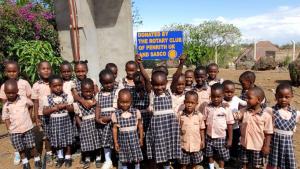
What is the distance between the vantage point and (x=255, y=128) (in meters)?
3.44

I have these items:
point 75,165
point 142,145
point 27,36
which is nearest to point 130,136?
point 142,145

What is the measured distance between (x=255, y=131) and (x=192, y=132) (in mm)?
735

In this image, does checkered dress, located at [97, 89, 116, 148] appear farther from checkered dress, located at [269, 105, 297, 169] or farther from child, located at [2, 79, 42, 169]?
checkered dress, located at [269, 105, 297, 169]

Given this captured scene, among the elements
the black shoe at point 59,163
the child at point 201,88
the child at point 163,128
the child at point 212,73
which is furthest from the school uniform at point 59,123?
the child at point 212,73

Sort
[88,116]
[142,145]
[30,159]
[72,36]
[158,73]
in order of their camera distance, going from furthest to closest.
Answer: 1. [72,36]
2. [30,159]
3. [88,116]
4. [142,145]
5. [158,73]

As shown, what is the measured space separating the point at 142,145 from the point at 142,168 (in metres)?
0.54

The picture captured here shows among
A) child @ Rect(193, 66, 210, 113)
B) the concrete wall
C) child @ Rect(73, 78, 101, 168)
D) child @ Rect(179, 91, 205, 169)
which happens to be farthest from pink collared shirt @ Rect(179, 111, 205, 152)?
the concrete wall

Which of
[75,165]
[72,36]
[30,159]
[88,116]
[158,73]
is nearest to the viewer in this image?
[158,73]

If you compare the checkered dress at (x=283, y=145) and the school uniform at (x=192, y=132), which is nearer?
the checkered dress at (x=283, y=145)

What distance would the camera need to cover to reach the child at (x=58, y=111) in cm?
402

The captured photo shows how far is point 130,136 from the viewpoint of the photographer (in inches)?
142

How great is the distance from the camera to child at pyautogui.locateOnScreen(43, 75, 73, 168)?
13.2 feet

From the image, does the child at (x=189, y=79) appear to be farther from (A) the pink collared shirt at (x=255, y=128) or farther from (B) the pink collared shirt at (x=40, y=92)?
(B) the pink collared shirt at (x=40, y=92)

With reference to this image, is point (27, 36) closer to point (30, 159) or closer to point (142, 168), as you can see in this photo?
point (30, 159)
